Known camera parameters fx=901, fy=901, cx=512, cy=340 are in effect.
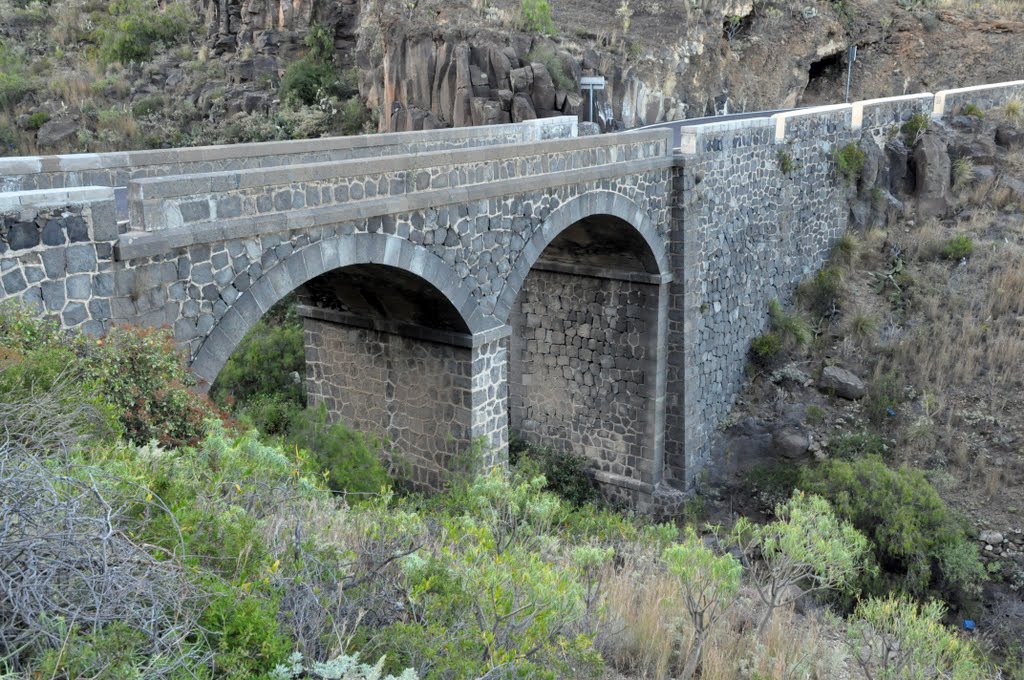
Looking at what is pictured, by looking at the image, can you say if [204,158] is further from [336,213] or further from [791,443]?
[791,443]

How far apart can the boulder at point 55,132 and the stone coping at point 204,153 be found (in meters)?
19.3

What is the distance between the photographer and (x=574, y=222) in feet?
43.5

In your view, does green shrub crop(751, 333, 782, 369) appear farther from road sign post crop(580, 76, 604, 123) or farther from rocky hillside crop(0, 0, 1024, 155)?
rocky hillside crop(0, 0, 1024, 155)

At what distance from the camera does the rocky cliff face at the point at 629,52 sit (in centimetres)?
2367

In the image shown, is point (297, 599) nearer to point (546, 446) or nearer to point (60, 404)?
point (60, 404)

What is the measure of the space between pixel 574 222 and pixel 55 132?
22.4 metres

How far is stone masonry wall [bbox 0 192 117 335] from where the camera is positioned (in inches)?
270

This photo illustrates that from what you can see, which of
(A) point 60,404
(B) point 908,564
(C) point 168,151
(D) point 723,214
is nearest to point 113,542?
(A) point 60,404

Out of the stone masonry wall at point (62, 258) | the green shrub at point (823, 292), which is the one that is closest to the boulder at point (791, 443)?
the green shrub at point (823, 292)

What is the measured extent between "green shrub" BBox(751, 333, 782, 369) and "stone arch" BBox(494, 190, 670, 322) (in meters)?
3.49

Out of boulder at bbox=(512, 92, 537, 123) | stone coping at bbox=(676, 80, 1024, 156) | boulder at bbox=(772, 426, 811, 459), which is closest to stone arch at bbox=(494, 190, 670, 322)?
stone coping at bbox=(676, 80, 1024, 156)

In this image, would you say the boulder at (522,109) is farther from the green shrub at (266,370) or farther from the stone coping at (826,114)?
the green shrub at (266,370)

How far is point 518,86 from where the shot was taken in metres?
23.0

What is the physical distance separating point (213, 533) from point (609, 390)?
39.4 ft
